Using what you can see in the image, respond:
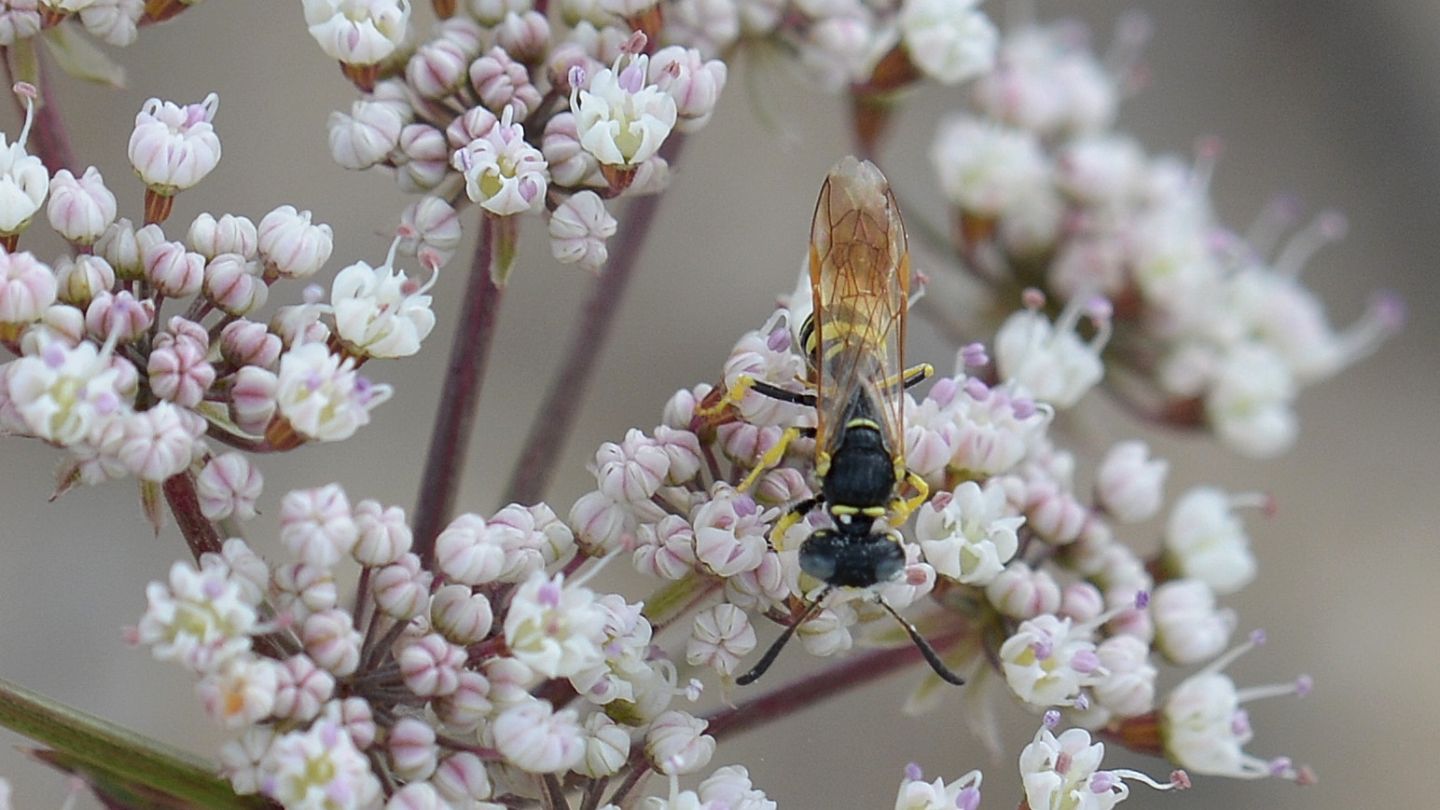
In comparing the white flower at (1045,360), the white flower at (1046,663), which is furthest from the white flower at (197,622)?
the white flower at (1045,360)

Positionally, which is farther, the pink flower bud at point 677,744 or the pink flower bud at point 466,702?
the pink flower bud at point 677,744

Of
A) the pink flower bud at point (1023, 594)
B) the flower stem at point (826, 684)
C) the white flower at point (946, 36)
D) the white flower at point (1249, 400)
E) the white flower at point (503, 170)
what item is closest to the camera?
the white flower at point (503, 170)

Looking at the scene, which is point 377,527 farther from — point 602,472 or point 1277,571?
point 1277,571

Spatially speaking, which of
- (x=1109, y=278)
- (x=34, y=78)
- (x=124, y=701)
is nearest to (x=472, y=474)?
(x=124, y=701)

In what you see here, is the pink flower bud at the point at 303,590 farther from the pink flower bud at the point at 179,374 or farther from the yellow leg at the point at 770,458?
the yellow leg at the point at 770,458

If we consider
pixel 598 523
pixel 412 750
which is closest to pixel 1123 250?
pixel 598 523

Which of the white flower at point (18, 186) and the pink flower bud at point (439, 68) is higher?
the pink flower bud at point (439, 68)
